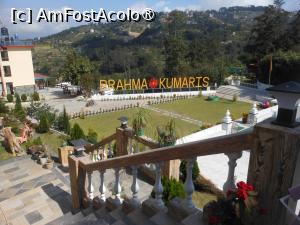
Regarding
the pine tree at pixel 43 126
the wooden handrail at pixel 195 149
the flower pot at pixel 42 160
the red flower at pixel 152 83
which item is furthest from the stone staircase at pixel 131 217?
the red flower at pixel 152 83

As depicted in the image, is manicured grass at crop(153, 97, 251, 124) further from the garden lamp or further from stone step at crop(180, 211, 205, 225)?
stone step at crop(180, 211, 205, 225)

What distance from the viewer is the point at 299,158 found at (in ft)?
6.31

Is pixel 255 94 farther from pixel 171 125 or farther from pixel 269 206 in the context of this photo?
pixel 269 206

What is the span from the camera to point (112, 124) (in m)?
20.9

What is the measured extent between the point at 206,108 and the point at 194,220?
2453 cm

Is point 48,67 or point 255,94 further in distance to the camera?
point 48,67

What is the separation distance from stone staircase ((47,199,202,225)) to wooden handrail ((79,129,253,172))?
0.64m

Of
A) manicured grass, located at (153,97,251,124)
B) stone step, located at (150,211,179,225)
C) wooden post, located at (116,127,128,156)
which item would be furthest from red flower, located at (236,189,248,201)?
manicured grass, located at (153,97,251,124)

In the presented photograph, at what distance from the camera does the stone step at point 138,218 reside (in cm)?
345

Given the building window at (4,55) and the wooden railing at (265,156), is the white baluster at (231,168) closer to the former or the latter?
the wooden railing at (265,156)

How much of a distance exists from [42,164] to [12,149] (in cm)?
202

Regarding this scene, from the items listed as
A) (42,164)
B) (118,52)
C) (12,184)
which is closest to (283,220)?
(12,184)

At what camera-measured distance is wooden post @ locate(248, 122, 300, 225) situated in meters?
1.93

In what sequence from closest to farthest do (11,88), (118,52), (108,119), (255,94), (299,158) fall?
1. (299,158)
2. (108,119)
3. (255,94)
4. (11,88)
5. (118,52)
